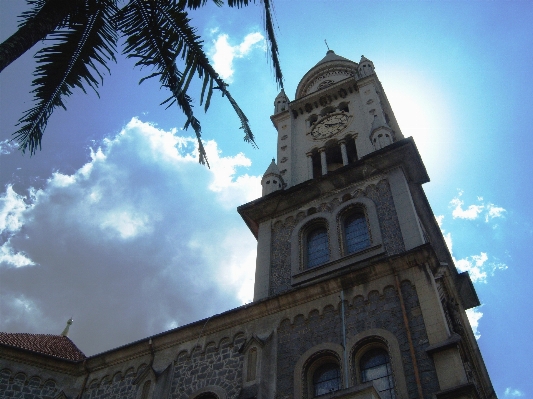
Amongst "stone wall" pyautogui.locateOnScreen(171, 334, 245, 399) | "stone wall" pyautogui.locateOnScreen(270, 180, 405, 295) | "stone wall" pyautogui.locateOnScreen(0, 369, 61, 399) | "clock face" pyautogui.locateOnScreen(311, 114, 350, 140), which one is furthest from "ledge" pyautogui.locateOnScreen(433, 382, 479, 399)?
"clock face" pyautogui.locateOnScreen(311, 114, 350, 140)

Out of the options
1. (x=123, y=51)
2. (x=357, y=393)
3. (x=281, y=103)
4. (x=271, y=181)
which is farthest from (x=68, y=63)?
(x=281, y=103)

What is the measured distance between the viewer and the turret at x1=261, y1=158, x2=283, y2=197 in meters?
22.3

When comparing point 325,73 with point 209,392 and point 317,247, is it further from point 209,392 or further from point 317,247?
point 209,392

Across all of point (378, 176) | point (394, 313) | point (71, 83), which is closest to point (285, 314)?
point (394, 313)

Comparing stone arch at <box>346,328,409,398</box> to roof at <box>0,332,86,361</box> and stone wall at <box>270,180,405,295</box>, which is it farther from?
roof at <box>0,332,86,361</box>

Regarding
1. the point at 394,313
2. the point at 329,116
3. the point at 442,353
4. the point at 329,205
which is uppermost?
the point at 329,116

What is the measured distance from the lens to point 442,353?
461 inches

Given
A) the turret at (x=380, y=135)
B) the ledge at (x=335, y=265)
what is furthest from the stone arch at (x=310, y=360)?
the turret at (x=380, y=135)

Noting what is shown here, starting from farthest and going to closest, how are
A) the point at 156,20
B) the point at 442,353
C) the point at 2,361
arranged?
the point at 2,361, the point at 442,353, the point at 156,20

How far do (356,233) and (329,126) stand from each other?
9.14 meters

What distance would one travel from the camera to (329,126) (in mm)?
26047

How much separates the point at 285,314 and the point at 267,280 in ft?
A: 9.68

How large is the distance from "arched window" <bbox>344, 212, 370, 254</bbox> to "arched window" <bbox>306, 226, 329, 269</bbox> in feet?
2.66

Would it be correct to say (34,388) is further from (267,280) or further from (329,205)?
(329,205)
